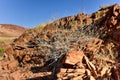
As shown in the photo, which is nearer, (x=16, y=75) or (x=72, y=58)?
(x=72, y=58)

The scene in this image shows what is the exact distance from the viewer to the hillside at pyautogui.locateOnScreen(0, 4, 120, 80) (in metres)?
8.26

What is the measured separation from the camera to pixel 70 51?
28.3 feet

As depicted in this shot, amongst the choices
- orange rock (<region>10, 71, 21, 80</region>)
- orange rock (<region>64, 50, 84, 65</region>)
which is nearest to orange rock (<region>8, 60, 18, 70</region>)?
orange rock (<region>10, 71, 21, 80</region>)

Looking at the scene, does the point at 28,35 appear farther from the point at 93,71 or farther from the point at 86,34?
the point at 93,71

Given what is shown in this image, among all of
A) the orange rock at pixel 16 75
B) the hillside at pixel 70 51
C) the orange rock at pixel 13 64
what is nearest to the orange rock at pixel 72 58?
the hillside at pixel 70 51

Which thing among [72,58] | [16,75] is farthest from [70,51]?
[16,75]

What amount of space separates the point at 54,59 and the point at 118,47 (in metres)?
2.27

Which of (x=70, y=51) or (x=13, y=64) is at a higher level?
(x=70, y=51)

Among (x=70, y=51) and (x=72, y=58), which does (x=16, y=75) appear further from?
(x=72, y=58)

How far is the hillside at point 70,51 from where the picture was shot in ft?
27.1

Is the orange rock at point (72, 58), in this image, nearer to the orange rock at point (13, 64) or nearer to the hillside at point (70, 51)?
the hillside at point (70, 51)

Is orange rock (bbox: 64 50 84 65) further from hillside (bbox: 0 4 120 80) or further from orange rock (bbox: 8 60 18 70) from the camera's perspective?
orange rock (bbox: 8 60 18 70)

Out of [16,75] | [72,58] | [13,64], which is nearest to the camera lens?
[72,58]

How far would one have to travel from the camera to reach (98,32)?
34.9 ft
